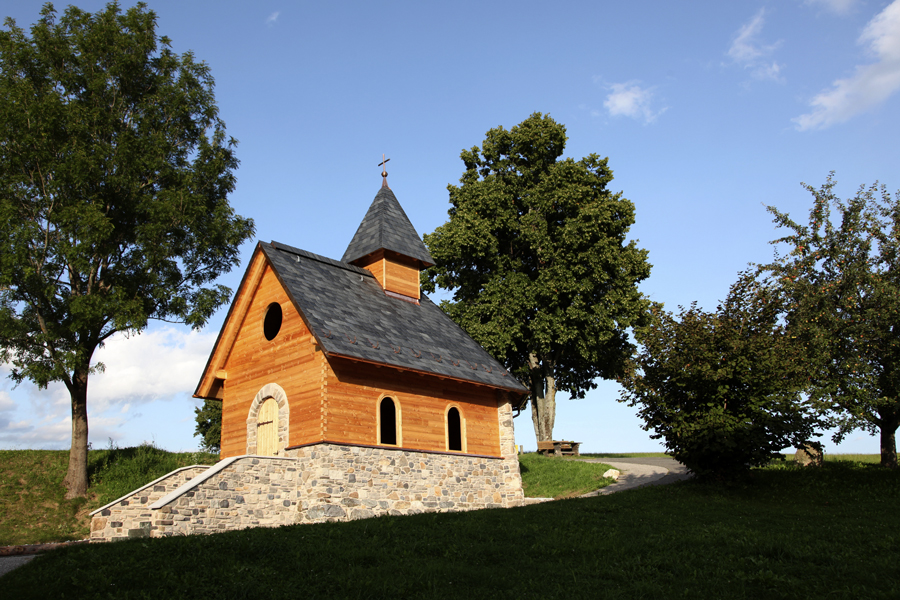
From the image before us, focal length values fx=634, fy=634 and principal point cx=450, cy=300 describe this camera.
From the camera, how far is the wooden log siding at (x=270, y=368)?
17031 millimetres

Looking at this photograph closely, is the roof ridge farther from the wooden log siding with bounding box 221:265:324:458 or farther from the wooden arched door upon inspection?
the wooden arched door

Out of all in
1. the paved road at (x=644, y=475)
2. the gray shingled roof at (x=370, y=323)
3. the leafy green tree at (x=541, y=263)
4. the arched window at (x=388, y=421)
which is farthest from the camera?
the leafy green tree at (x=541, y=263)

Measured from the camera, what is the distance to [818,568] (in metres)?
9.18

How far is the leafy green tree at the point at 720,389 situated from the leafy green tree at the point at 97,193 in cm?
1583

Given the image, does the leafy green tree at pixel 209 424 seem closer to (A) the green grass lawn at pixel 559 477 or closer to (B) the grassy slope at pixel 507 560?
(A) the green grass lawn at pixel 559 477

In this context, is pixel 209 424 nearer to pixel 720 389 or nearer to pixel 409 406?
pixel 409 406

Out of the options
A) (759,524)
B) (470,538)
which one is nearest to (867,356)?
(759,524)

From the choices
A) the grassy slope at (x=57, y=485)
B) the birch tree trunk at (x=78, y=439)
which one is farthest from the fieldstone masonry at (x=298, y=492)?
the birch tree trunk at (x=78, y=439)

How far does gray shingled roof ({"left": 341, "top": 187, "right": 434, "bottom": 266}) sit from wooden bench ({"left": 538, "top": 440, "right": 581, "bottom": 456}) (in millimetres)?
12407

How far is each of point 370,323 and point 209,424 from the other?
25.8 meters

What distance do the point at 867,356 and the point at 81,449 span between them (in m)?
26.7

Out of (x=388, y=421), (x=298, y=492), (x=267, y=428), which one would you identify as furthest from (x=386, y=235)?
(x=298, y=492)

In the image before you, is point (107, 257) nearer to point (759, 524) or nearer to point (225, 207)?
point (225, 207)

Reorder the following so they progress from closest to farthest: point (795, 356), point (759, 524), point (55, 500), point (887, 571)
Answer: point (887, 571), point (759, 524), point (795, 356), point (55, 500)
